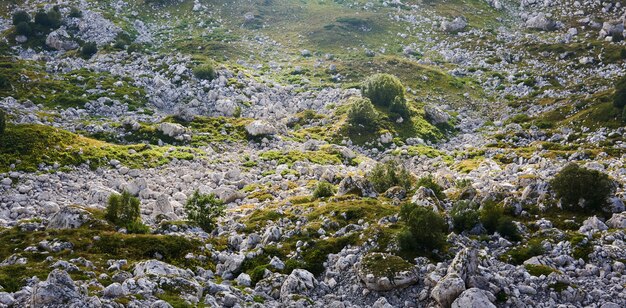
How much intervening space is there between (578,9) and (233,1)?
66917 mm

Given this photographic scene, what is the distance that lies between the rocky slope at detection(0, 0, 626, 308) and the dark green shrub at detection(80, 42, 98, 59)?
3.12 ft

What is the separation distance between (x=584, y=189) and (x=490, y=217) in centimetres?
616

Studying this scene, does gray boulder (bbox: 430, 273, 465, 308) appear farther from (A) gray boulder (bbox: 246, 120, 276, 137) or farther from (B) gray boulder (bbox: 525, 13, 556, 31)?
(B) gray boulder (bbox: 525, 13, 556, 31)

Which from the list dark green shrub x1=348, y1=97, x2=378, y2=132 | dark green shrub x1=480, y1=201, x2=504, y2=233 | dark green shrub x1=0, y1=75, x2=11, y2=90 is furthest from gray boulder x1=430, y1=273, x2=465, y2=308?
dark green shrub x1=0, y1=75, x2=11, y2=90

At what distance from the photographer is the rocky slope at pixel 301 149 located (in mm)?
25000

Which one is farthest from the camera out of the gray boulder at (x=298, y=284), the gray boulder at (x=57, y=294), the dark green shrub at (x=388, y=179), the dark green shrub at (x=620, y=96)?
the dark green shrub at (x=620, y=96)

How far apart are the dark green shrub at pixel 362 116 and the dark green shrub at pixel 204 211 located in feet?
102

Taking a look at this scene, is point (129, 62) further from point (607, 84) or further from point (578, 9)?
point (578, 9)

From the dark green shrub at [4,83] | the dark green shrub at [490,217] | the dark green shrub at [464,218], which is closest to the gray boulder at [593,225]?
the dark green shrub at [490,217]

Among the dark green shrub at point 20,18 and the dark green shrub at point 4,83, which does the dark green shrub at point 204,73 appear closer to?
the dark green shrub at point 4,83

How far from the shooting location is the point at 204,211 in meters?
36.2

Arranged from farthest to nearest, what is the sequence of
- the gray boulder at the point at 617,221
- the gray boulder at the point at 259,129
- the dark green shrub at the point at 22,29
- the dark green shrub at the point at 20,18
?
the dark green shrub at the point at 20,18, the dark green shrub at the point at 22,29, the gray boulder at the point at 259,129, the gray boulder at the point at 617,221

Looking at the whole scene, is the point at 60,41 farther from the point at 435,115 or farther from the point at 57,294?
the point at 57,294

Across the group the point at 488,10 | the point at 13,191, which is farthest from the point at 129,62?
the point at 488,10
